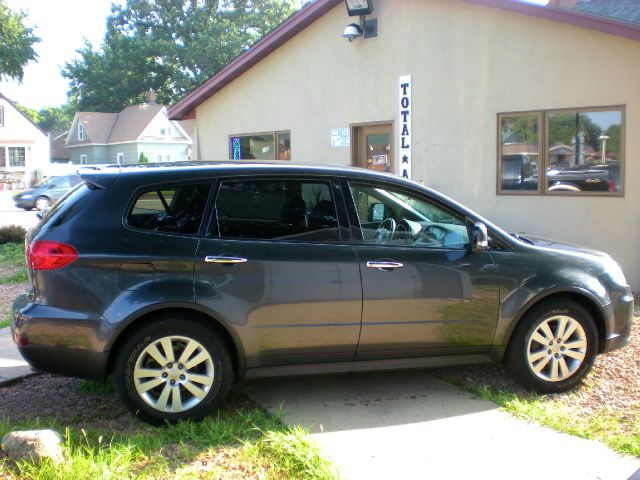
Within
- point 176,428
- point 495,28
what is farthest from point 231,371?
point 495,28

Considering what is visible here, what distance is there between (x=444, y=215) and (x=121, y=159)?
45474mm

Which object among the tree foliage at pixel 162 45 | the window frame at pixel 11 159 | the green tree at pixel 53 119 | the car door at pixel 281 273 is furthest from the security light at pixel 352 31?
the green tree at pixel 53 119

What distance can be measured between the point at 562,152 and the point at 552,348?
463 centimetres

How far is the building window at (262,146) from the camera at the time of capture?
11.6 meters

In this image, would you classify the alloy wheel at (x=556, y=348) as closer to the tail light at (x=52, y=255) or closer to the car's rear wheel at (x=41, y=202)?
the tail light at (x=52, y=255)

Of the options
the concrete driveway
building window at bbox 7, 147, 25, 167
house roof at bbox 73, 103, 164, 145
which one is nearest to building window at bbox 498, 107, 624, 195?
the concrete driveway

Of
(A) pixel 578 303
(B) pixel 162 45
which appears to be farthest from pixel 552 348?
(B) pixel 162 45

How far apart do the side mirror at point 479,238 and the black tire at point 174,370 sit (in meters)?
1.91

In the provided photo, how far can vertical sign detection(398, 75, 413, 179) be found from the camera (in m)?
9.82

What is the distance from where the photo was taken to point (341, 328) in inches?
168

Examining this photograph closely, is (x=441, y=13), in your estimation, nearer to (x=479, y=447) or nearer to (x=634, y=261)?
(x=634, y=261)

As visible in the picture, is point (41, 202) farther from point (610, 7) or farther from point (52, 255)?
point (52, 255)

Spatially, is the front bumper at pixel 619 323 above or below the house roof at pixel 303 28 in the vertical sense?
below

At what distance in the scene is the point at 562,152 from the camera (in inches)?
335
